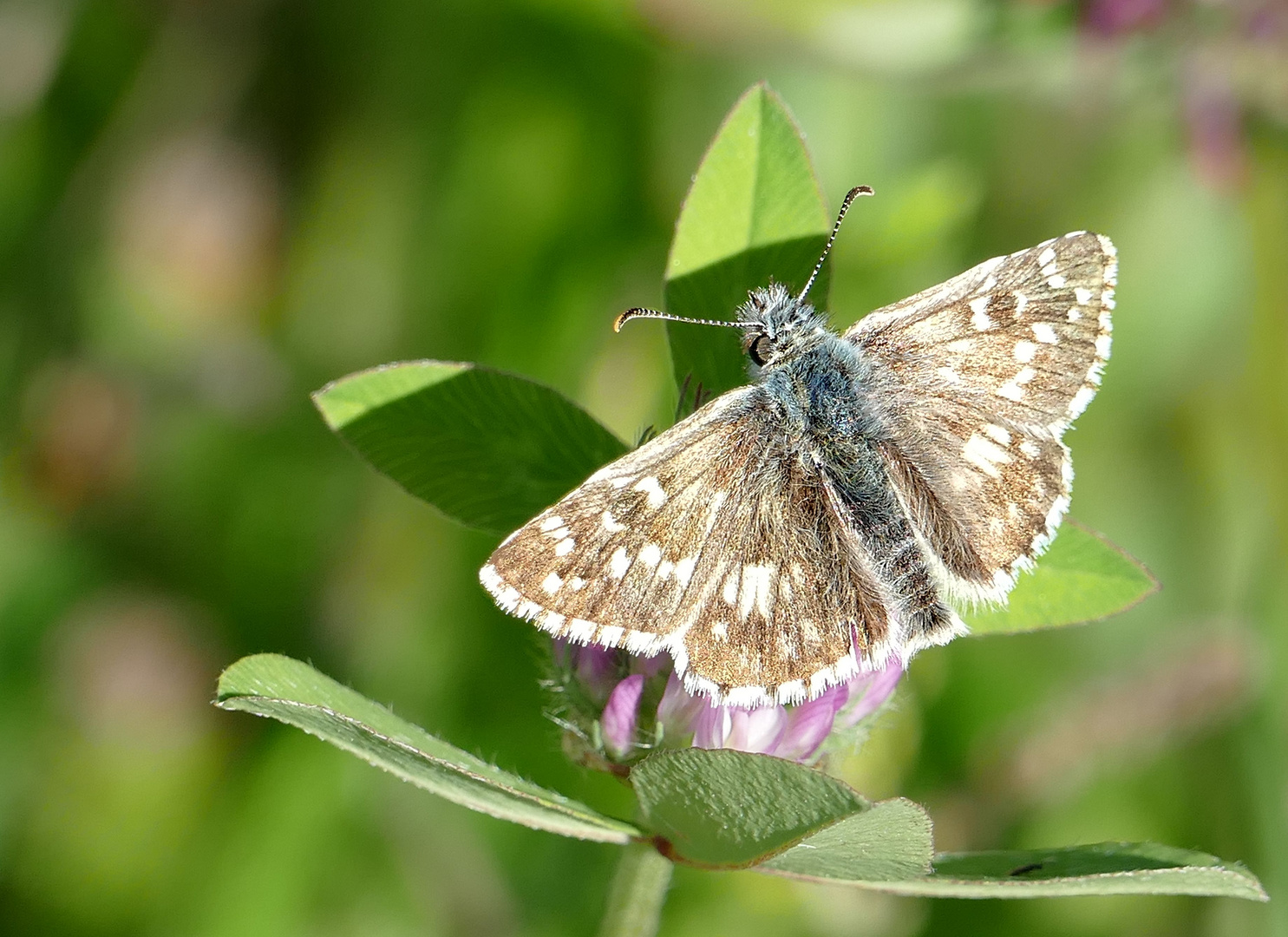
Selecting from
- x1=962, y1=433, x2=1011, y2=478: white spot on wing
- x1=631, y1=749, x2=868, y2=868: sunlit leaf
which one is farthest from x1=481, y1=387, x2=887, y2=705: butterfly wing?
x1=962, y1=433, x2=1011, y2=478: white spot on wing

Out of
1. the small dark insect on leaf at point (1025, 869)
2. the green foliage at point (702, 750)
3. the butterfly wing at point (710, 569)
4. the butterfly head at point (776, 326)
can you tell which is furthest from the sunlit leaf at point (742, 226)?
the small dark insect on leaf at point (1025, 869)

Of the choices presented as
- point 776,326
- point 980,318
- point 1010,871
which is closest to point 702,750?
point 1010,871

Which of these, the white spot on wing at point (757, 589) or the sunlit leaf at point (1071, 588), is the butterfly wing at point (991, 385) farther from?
the white spot on wing at point (757, 589)

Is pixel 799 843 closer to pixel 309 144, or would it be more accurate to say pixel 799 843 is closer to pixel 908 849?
pixel 908 849

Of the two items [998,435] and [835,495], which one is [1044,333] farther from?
[835,495]

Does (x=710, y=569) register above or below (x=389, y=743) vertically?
above

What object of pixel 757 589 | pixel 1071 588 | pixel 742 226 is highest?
pixel 742 226

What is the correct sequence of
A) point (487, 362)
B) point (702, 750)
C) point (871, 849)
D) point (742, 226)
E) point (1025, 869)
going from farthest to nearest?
point (487, 362) → point (742, 226) → point (1025, 869) → point (871, 849) → point (702, 750)

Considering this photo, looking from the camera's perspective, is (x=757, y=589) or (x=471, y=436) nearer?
(x=757, y=589)
